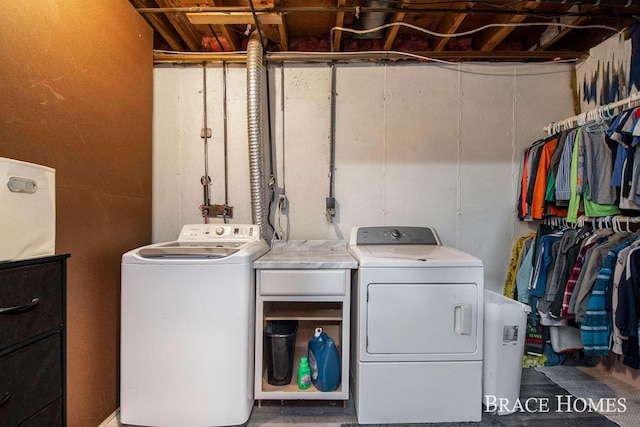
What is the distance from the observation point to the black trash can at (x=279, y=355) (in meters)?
1.73

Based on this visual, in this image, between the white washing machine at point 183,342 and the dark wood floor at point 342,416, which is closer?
the white washing machine at point 183,342

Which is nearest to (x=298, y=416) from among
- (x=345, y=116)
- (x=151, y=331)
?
(x=151, y=331)

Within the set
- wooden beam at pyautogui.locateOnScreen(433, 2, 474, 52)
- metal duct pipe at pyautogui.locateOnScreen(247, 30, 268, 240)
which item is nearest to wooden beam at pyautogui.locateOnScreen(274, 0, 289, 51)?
metal duct pipe at pyautogui.locateOnScreen(247, 30, 268, 240)

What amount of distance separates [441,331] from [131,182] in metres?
2.08

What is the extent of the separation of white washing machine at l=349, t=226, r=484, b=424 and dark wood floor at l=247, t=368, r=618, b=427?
15cm

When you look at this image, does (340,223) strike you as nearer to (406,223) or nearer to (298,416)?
(406,223)

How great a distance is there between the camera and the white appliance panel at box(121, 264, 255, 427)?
1.51 metres

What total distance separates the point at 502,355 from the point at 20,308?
218 centimetres

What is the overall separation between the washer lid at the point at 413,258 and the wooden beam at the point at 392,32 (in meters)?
1.57

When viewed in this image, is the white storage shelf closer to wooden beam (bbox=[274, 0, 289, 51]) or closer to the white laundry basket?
the white laundry basket

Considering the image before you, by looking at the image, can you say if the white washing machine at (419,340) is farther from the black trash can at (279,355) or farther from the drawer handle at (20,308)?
the drawer handle at (20,308)

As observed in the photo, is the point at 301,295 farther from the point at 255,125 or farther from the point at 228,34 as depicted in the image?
the point at 228,34

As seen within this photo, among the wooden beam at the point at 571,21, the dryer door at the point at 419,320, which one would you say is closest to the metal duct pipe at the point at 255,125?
the dryer door at the point at 419,320

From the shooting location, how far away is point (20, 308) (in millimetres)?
928
